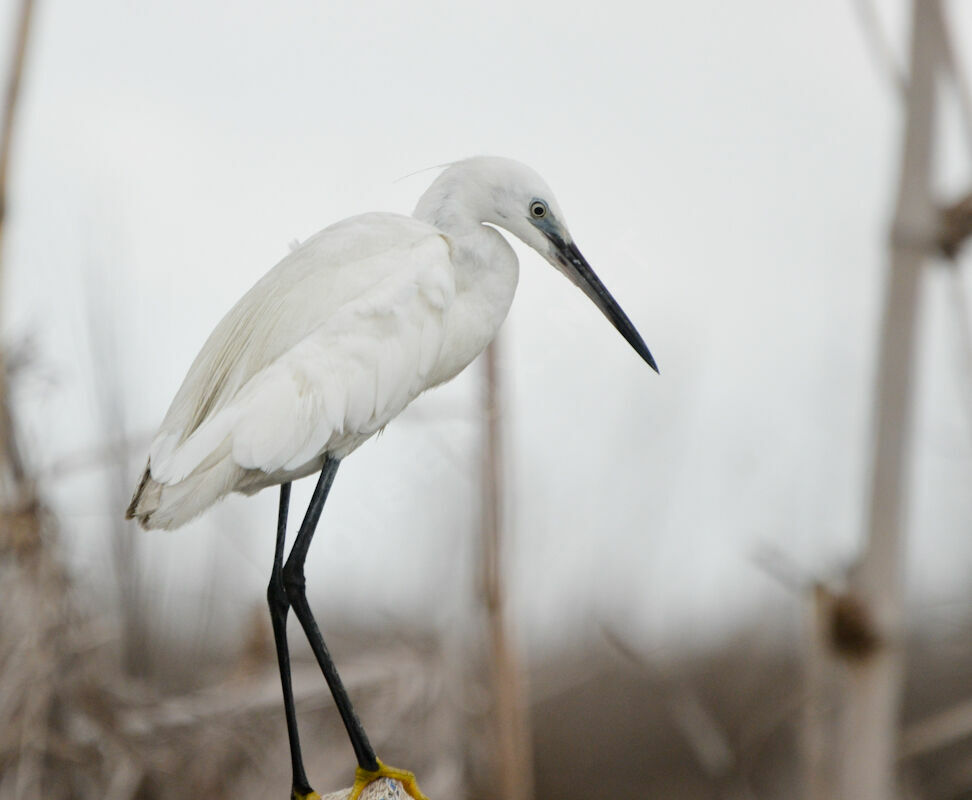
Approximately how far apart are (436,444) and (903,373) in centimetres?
109

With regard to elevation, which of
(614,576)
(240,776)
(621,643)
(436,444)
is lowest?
(614,576)

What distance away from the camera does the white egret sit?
1.18 metres

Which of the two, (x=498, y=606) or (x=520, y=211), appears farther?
(x=498, y=606)

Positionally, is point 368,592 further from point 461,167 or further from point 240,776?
point 461,167

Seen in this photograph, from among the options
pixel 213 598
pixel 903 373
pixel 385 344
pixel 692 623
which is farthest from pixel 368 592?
pixel 692 623

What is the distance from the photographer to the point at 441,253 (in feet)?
4.24

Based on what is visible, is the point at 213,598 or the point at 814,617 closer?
the point at 814,617

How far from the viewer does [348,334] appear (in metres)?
1.25

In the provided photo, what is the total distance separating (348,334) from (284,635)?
0.38 m

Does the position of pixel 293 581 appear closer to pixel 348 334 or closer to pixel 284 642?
pixel 284 642

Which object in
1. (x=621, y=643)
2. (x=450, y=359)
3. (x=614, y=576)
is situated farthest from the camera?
(x=614, y=576)

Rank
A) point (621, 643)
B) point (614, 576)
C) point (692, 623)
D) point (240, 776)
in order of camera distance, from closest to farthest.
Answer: point (621, 643) < point (240, 776) < point (614, 576) < point (692, 623)

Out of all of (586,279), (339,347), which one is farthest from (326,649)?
(586,279)

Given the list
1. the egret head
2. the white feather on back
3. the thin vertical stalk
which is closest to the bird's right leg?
the white feather on back
